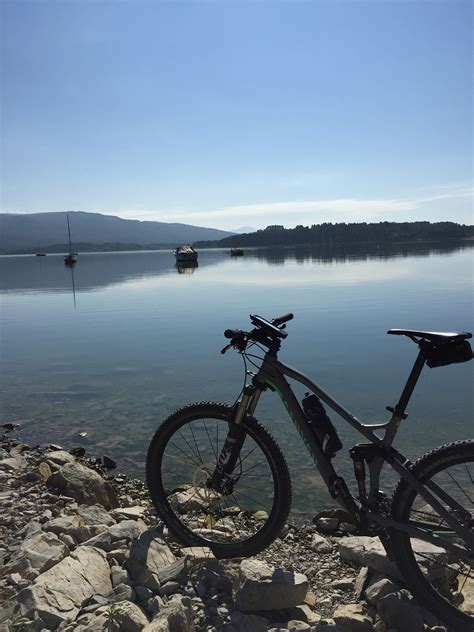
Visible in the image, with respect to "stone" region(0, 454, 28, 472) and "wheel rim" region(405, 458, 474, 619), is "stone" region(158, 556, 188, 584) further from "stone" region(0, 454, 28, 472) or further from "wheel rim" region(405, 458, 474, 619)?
"stone" region(0, 454, 28, 472)

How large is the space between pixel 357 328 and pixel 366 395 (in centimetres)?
911

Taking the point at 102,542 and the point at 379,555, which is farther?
the point at 102,542

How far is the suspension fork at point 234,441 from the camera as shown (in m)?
4.03

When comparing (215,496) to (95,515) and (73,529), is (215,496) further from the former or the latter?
(95,515)

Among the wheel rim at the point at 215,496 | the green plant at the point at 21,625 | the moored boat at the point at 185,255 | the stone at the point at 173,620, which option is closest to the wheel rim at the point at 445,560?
the wheel rim at the point at 215,496

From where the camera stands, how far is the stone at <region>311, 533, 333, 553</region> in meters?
4.75

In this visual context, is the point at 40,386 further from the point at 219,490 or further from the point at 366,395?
the point at 219,490

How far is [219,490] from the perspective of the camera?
4.30 metres

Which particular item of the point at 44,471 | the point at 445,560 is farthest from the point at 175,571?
the point at 44,471

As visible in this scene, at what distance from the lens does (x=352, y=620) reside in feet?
10.8

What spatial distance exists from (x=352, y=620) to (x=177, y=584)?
1.27 meters

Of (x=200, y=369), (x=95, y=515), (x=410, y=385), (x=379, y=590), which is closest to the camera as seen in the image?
(x=410, y=385)

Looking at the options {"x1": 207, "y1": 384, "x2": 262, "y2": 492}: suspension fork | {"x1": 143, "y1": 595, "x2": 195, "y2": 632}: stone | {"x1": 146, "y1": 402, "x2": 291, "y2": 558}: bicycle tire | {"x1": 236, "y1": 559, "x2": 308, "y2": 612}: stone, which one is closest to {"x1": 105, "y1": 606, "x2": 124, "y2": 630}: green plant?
{"x1": 143, "y1": 595, "x2": 195, "y2": 632}: stone

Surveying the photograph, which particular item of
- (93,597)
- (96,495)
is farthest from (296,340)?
(93,597)
